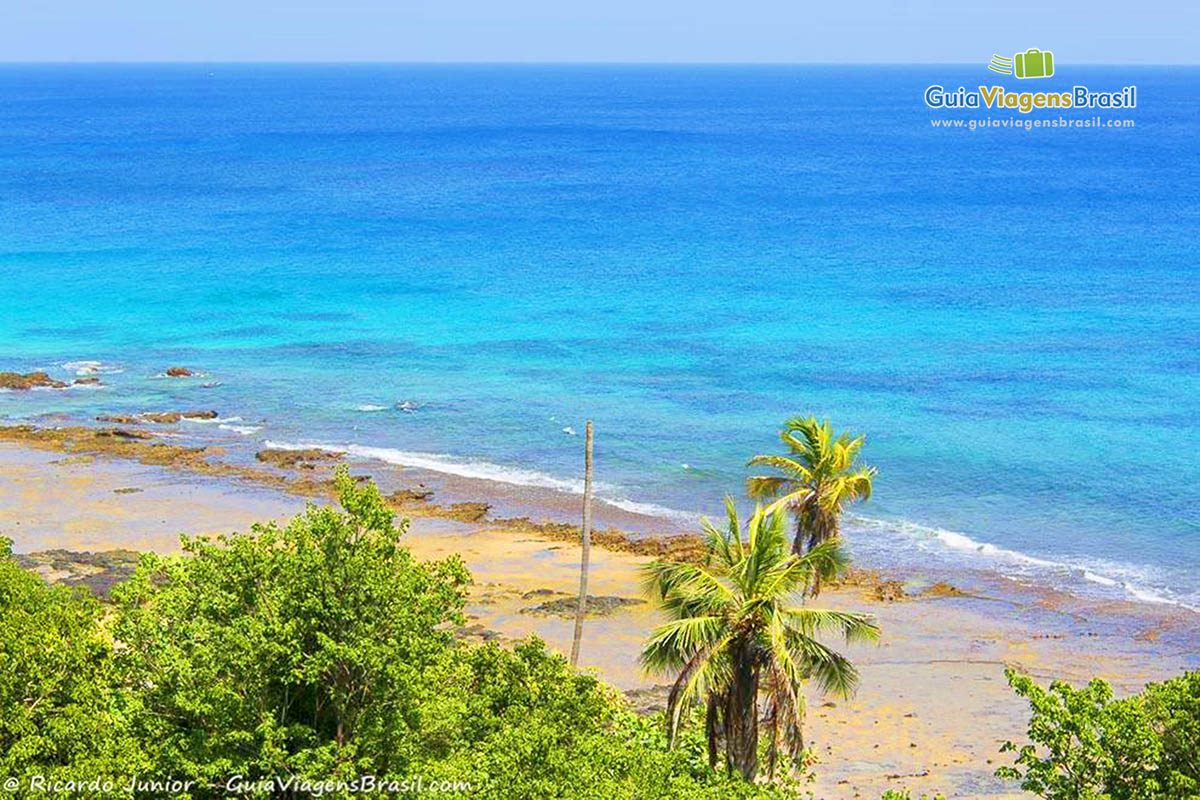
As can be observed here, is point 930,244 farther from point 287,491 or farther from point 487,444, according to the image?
point 287,491

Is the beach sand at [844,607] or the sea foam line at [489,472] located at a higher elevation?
the sea foam line at [489,472]

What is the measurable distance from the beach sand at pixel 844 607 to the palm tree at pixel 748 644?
24.3 ft

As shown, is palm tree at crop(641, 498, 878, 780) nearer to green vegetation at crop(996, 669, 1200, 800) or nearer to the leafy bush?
green vegetation at crop(996, 669, 1200, 800)

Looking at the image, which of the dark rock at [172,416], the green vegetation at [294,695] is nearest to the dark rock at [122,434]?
the dark rock at [172,416]

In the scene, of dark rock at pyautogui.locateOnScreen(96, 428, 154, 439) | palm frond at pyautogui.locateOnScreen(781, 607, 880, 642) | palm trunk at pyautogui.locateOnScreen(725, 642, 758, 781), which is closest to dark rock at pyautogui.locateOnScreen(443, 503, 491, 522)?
dark rock at pyautogui.locateOnScreen(96, 428, 154, 439)

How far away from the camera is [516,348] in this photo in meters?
70.4

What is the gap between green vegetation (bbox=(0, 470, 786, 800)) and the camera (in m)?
15.8

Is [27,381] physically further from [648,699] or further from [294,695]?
[294,695]

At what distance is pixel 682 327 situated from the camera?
74.2 meters

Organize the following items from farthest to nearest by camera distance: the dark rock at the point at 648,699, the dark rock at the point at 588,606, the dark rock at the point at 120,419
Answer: the dark rock at the point at 120,419
the dark rock at the point at 588,606
the dark rock at the point at 648,699

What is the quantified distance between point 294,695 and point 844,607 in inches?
953

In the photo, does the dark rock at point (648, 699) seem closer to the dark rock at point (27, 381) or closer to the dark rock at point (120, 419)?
the dark rock at point (120, 419)

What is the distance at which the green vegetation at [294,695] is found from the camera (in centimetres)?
1581

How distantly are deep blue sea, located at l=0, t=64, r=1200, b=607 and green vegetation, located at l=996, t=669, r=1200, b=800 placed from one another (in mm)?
24828
